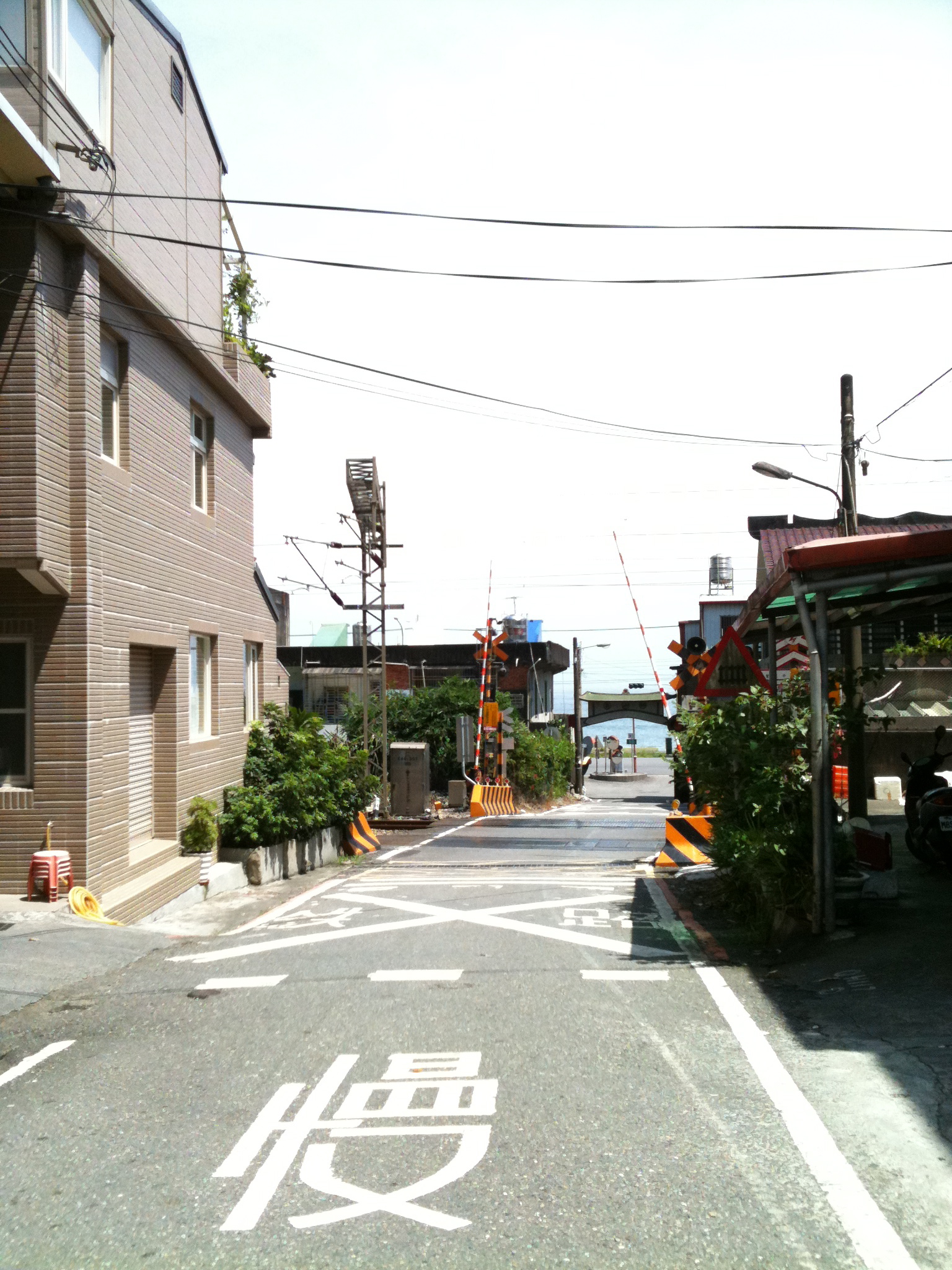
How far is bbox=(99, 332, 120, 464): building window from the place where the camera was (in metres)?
12.7

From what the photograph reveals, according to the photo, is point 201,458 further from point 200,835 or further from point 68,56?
point 68,56

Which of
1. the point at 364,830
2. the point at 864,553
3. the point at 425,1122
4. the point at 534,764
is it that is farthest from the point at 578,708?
the point at 425,1122

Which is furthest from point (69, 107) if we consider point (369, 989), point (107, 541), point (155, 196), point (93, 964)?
point (369, 989)

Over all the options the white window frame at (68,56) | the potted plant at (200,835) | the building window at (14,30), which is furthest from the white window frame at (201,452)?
the building window at (14,30)

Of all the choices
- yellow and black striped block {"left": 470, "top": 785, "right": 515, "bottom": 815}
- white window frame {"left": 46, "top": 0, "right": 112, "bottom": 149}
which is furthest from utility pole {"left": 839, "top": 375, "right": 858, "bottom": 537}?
yellow and black striped block {"left": 470, "top": 785, "right": 515, "bottom": 815}

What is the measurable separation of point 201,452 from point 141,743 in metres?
4.83

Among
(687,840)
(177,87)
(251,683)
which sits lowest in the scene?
(687,840)

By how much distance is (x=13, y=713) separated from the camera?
11422 mm

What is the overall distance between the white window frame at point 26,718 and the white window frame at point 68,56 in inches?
213

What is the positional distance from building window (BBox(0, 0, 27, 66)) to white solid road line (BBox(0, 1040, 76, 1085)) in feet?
29.3

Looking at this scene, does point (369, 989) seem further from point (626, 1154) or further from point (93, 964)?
point (626, 1154)

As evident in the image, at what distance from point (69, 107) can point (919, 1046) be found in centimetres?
1118

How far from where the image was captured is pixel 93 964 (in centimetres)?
897

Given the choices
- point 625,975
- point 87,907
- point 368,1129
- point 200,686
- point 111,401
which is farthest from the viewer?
point 200,686
